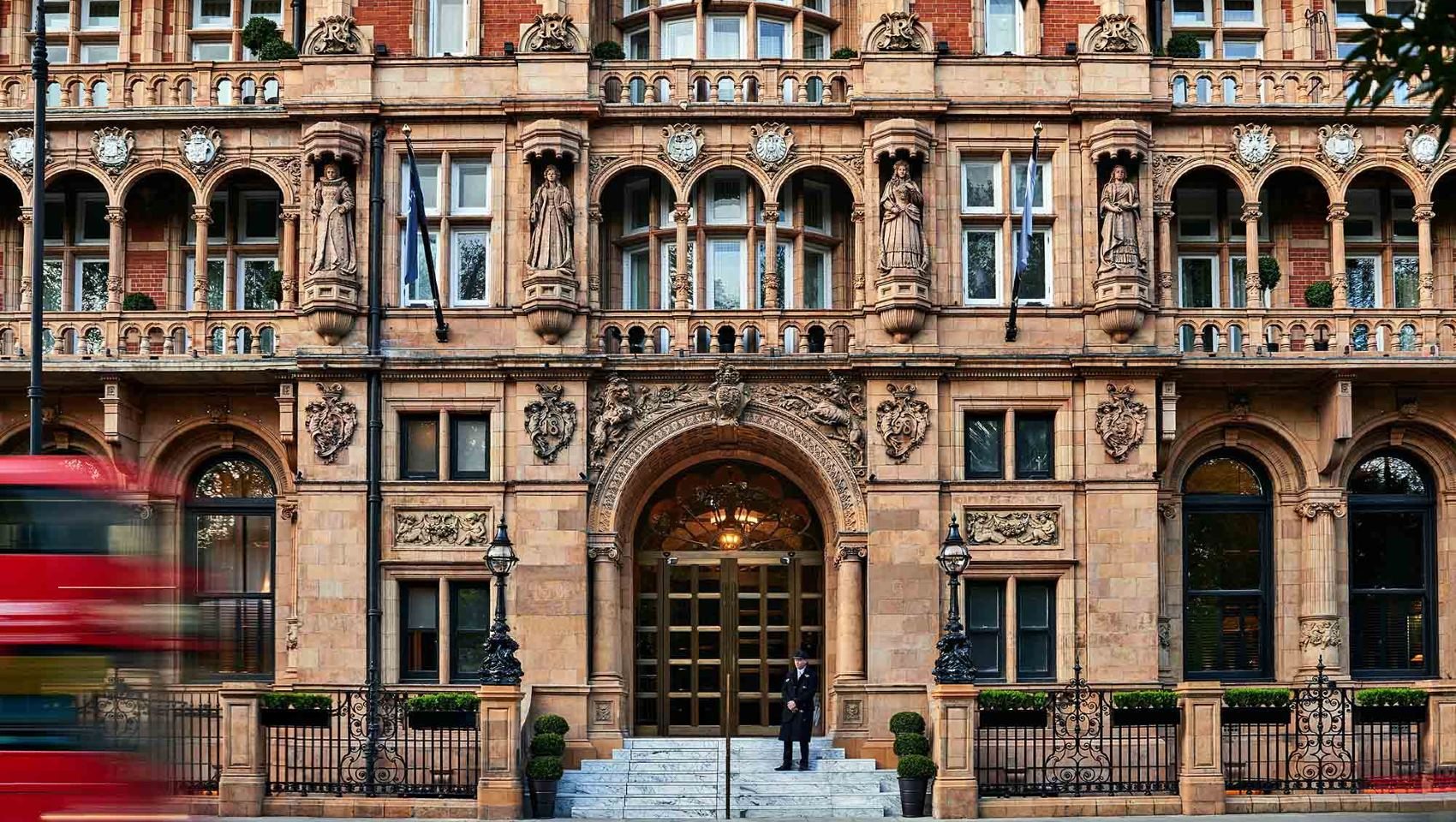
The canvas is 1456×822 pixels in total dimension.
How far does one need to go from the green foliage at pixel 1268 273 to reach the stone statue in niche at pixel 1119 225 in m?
2.56

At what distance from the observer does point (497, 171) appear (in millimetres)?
31422

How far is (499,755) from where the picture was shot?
88.4 feet

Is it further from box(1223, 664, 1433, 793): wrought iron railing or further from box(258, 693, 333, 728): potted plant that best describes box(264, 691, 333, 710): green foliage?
box(1223, 664, 1433, 793): wrought iron railing

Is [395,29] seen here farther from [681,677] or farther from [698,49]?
[681,677]

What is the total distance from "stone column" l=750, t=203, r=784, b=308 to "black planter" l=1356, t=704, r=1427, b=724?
11645 mm

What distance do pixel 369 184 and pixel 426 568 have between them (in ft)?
22.2

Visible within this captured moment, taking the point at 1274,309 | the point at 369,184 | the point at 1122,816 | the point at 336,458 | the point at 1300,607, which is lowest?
the point at 1122,816

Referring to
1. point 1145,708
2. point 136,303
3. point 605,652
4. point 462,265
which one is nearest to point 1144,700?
point 1145,708

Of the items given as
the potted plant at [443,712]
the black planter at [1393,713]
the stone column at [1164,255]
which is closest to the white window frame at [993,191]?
the stone column at [1164,255]

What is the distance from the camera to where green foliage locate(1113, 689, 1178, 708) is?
91.4 feet

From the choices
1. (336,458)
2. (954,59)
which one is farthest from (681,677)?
(954,59)

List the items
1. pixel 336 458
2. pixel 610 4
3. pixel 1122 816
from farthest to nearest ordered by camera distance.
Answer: pixel 610 4 → pixel 336 458 → pixel 1122 816

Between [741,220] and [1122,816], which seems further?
[741,220]

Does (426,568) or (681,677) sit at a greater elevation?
(426,568)
